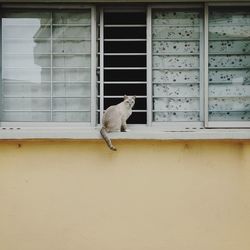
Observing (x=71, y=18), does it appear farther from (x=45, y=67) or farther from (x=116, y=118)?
(x=116, y=118)

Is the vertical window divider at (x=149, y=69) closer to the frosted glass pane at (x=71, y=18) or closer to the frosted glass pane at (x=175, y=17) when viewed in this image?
the frosted glass pane at (x=175, y=17)

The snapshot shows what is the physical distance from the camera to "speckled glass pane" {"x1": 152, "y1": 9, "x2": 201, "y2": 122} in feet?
19.7

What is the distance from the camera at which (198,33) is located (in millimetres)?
6000

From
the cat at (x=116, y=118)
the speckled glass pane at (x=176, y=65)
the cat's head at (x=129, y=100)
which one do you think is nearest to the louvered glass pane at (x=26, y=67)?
the cat at (x=116, y=118)

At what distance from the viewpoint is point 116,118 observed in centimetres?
566

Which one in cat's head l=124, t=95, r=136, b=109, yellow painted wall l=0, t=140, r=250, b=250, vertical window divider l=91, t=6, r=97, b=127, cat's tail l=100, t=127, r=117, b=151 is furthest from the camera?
vertical window divider l=91, t=6, r=97, b=127

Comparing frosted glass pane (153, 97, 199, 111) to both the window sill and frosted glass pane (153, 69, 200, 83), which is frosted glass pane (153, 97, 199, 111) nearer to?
frosted glass pane (153, 69, 200, 83)

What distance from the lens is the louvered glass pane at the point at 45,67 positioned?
19.7 ft

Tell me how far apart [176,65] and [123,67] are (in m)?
0.62

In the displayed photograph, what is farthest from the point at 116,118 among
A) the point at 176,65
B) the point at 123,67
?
the point at 176,65

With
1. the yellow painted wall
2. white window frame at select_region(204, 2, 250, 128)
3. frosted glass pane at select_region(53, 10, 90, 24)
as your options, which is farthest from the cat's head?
frosted glass pane at select_region(53, 10, 90, 24)

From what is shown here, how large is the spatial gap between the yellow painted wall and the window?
1.37ft

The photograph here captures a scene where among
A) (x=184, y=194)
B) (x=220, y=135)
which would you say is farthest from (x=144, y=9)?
(x=184, y=194)

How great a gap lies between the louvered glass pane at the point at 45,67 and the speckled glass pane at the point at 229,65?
148cm
